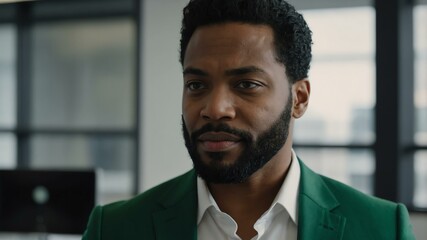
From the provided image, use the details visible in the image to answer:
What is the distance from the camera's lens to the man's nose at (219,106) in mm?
870

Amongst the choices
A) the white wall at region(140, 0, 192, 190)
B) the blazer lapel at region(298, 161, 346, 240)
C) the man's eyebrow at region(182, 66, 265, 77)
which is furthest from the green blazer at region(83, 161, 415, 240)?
the white wall at region(140, 0, 192, 190)

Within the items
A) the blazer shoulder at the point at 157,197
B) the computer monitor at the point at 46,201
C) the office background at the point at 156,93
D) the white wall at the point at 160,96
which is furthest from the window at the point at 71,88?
the blazer shoulder at the point at 157,197

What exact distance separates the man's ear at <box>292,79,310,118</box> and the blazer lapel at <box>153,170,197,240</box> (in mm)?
201

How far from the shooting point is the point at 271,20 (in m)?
0.95

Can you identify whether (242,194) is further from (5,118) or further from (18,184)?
(5,118)

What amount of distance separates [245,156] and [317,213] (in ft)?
0.54

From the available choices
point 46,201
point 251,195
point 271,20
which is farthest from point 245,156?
point 46,201

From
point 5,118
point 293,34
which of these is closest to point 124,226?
point 293,34

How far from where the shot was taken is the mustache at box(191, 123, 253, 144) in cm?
88

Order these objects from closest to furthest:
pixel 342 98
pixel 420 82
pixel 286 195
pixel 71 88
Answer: pixel 286 195
pixel 420 82
pixel 342 98
pixel 71 88

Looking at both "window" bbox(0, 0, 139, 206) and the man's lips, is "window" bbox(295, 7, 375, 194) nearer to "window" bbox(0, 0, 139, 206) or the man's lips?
"window" bbox(0, 0, 139, 206)

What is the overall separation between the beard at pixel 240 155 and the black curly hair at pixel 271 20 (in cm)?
10

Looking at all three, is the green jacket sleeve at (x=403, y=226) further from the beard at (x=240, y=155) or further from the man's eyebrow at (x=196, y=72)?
the man's eyebrow at (x=196, y=72)

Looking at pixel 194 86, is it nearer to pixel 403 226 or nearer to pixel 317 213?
pixel 317 213
